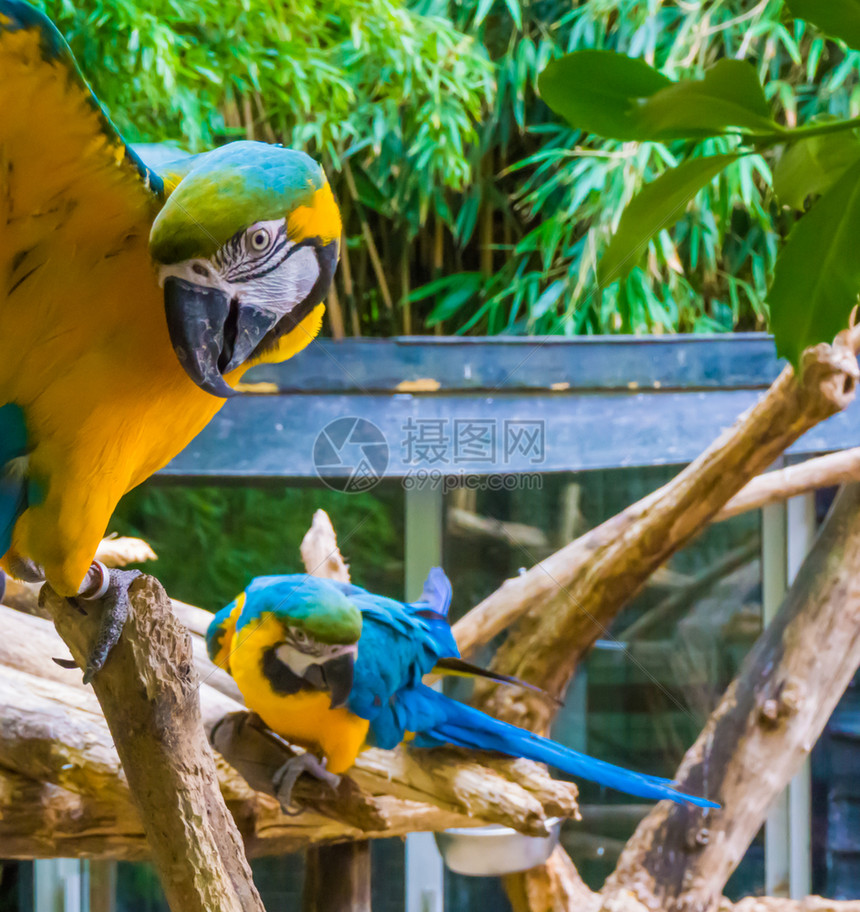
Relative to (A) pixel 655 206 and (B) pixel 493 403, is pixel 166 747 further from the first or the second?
(B) pixel 493 403

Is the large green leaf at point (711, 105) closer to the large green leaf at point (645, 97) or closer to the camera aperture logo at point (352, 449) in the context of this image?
the large green leaf at point (645, 97)

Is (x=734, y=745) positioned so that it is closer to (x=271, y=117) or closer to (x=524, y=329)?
(x=524, y=329)

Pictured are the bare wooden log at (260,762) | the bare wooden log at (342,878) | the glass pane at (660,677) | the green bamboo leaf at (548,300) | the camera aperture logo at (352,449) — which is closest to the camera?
the bare wooden log at (260,762)

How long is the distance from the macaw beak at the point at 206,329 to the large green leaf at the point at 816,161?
0.72 feet

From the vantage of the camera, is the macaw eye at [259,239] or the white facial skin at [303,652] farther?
the white facial skin at [303,652]

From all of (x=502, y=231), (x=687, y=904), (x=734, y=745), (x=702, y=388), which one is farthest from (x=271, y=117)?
(x=687, y=904)

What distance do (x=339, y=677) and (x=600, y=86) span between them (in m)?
0.67

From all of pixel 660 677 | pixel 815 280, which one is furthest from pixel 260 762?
pixel 660 677

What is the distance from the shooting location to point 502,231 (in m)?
1.60

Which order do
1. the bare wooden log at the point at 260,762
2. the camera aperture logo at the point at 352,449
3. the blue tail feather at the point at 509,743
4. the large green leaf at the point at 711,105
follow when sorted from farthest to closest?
the camera aperture logo at the point at 352,449, the blue tail feather at the point at 509,743, the bare wooden log at the point at 260,762, the large green leaf at the point at 711,105

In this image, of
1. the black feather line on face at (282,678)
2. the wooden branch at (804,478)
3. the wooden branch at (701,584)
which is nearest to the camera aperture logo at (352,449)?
the black feather line on face at (282,678)

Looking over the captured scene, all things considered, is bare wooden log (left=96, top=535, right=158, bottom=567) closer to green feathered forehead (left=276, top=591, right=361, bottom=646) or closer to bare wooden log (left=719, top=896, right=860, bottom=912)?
green feathered forehead (left=276, top=591, right=361, bottom=646)

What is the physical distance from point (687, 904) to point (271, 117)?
1344mm

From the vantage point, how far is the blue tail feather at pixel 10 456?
40 centimetres
